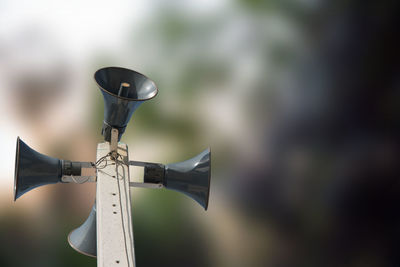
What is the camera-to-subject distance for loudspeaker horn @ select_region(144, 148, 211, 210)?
2547mm

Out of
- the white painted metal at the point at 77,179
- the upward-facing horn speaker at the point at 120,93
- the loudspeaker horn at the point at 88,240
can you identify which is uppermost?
the upward-facing horn speaker at the point at 120,93

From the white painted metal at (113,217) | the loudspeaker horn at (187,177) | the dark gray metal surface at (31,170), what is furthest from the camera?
the loudspeaker horn at (187,177)

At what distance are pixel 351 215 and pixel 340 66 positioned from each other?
1.27 metres

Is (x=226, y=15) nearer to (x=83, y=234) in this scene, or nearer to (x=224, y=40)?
(x=224, y=40)

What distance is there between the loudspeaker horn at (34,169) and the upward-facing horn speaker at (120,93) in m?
0.27

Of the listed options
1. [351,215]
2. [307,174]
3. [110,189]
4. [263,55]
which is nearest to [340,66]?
[263,55]

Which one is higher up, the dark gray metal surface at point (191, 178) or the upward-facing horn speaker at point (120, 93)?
the upward-facing horn speaker at point (120, 93)

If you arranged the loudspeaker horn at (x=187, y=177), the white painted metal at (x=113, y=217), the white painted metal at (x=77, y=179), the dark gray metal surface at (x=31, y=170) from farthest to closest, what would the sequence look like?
the loudspeaker horn at (x=187, y=177) → the white painted metal at (x=77, y=179) → the dark gray metal surface at (x=31, y=170) → the white painted metal at (x=113, y=217)

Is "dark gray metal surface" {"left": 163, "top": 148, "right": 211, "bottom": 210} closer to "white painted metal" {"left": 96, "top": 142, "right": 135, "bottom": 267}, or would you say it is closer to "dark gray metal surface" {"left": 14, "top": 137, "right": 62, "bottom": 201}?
"white painted metal" {"left": 96, "top": 142, "right": 135, "bottom": 267}

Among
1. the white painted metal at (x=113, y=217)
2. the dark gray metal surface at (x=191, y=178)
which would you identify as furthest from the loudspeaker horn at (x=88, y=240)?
the dark gray metal surface at (x=191, y=178)

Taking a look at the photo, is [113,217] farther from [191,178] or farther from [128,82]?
[128,82]

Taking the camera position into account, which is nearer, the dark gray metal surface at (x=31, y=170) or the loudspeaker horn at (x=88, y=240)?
the dark gray metal surface at (x=31, y=170)

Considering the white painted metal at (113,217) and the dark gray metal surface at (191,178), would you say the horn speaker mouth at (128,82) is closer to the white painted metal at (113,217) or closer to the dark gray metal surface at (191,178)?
the white painted metal at (113,217)

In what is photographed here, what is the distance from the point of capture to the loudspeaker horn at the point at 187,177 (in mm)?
2547
